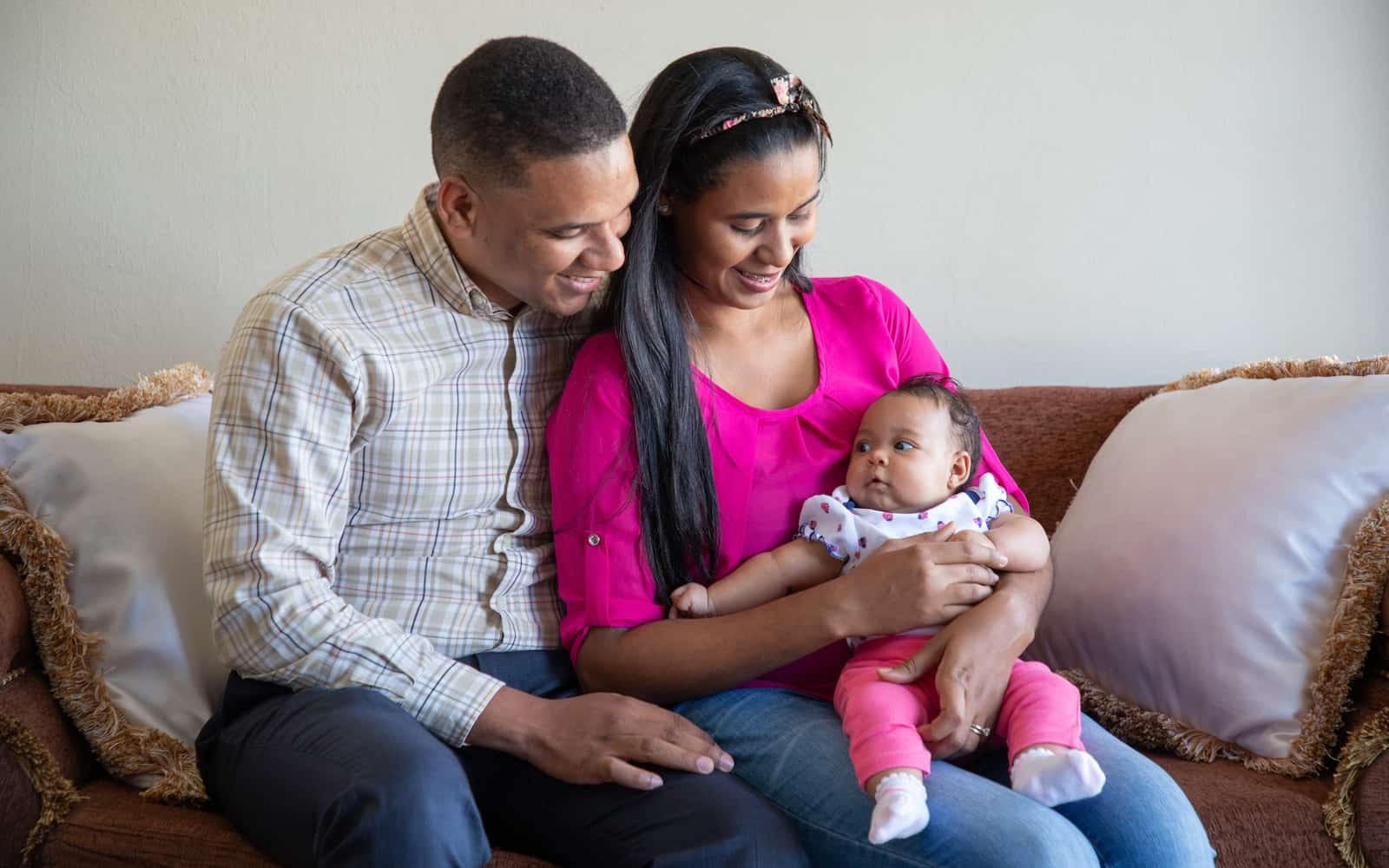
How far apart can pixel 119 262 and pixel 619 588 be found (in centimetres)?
116

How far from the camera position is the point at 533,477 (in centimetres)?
156

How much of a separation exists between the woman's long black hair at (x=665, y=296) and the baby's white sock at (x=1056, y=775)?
47cm

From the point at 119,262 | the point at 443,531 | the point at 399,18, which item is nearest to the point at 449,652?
the point at 443,531

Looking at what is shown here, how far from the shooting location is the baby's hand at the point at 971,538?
144 centimetres

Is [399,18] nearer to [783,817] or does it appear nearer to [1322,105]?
[783,817]

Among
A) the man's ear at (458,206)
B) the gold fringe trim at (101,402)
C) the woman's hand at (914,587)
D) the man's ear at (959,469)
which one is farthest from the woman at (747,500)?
the gold fringe trim at (101,402)

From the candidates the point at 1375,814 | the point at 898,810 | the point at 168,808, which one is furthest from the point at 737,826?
the point at 1375,814

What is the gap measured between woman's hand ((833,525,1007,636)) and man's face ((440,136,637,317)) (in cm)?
49

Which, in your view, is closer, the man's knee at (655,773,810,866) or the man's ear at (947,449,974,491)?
the man's knee at (655,773,810,866)

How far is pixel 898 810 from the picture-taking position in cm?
115

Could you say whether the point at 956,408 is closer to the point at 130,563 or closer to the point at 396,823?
the point at 396,823

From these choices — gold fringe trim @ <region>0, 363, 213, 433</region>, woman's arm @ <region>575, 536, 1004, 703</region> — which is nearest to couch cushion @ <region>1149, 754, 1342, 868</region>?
woman's arm @ <region>575, 536, 1004, 703</region>

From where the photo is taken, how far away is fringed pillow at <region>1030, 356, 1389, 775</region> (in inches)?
61.4

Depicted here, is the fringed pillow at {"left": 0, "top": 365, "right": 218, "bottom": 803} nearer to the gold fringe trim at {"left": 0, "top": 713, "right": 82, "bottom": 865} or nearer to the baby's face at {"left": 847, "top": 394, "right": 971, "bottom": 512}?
the gold fringe trim at {"left": 0, "top": 713, "right": 82, "bottom": 865}
